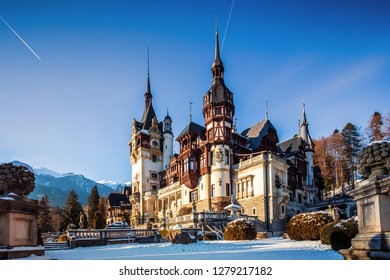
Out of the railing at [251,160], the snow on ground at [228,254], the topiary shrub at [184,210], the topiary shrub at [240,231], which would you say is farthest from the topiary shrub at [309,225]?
the topiary shrub at [184,210]

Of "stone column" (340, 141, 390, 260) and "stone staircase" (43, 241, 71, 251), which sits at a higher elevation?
"stone column" (340, 141, 390, 260)

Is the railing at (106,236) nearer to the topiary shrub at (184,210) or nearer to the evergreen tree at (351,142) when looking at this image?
the evergreen tree at (351,142)

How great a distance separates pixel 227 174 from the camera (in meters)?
27.2

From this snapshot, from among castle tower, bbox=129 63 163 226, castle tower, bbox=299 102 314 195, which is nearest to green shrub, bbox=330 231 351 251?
castle tower, bbox=299 102 314 195

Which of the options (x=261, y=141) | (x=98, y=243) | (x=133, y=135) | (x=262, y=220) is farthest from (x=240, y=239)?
(x=133, y=135)

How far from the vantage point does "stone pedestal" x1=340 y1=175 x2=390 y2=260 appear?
493 cm

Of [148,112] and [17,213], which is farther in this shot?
[148,112]

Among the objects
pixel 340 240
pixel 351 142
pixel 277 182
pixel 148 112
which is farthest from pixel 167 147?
pixel 340 240

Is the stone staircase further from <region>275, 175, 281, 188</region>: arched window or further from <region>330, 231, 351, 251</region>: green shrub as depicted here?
<region>275, 175, 281, 188</region>: arched window

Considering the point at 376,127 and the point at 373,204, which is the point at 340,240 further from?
the point at 373,204

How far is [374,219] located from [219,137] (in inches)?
865

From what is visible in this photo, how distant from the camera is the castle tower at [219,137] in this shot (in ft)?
88.3
